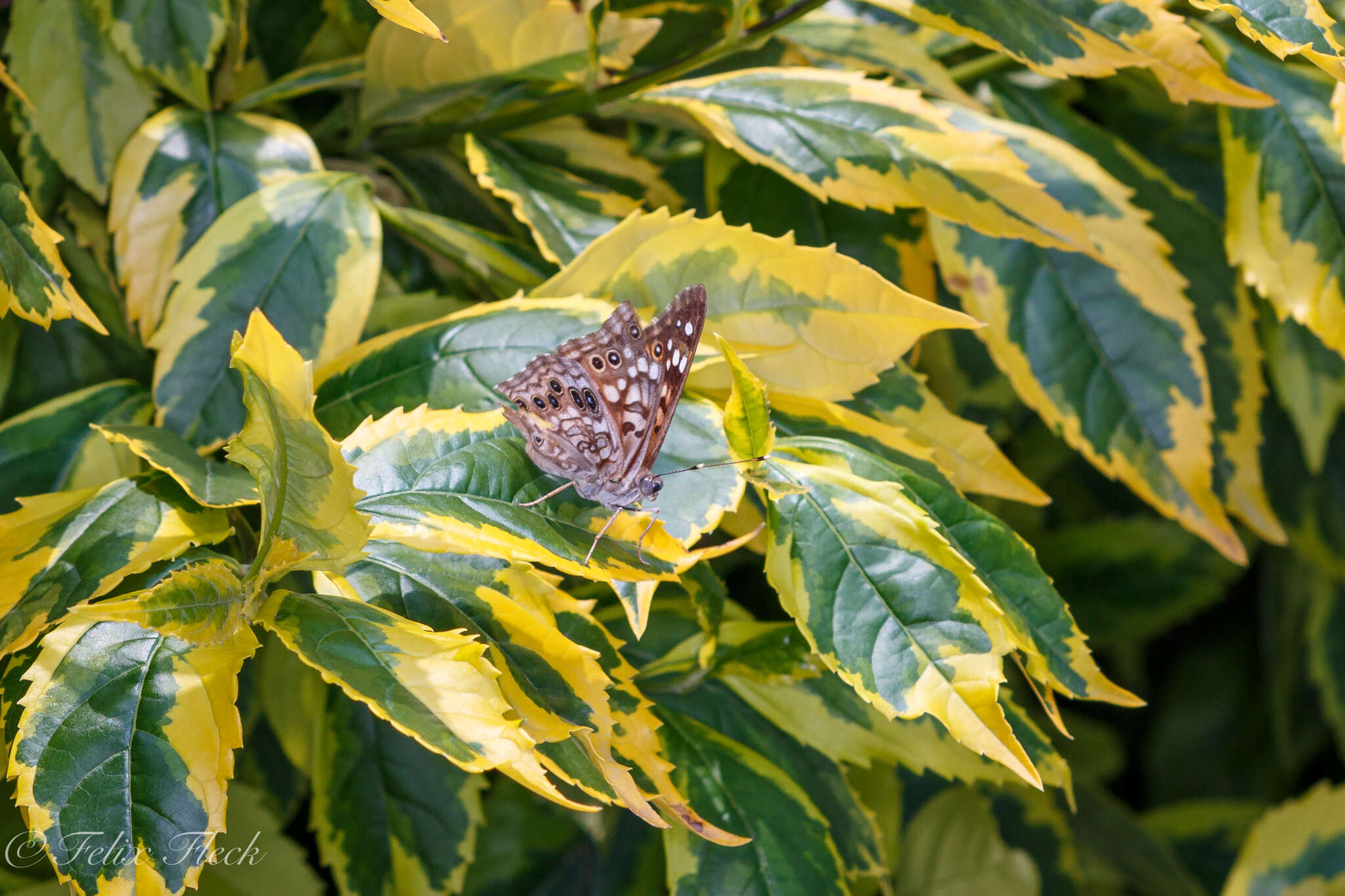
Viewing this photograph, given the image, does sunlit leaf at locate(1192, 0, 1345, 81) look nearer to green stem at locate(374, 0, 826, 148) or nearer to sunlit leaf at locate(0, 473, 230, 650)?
green stem at locate(374, 0, 826, 148)

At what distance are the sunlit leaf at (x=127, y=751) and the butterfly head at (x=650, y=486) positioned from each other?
196 mm

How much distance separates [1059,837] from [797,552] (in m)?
0.79

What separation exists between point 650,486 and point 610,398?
61mm

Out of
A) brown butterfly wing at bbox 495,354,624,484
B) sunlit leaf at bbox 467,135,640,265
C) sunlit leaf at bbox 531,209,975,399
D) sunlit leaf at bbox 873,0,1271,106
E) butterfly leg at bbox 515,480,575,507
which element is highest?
sunlit leaf at bbox 873,0,1271,106

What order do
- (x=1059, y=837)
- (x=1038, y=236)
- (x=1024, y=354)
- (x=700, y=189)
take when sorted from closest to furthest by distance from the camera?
1. (x=1038, y=236)
2. (x=1024, y=354)
3. (x=700, y=189)
4. (x=1059, y=837)

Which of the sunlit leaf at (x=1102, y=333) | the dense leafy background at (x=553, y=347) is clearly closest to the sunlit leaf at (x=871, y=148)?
the dense leafy background at (x=553, y=347)

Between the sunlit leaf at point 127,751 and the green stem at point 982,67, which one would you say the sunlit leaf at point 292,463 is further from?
the green stem at point 982,67

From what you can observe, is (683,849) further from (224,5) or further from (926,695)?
(224,5)

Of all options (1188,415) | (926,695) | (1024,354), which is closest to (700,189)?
(1024,354)

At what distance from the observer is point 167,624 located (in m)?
0.37

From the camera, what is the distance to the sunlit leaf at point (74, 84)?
23.6 inches

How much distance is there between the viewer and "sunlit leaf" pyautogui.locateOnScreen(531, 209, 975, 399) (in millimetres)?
515

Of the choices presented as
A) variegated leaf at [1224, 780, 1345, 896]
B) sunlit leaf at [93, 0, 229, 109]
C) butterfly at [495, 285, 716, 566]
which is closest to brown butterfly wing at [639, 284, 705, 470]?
butterfly at [495, 285, 716, 566]

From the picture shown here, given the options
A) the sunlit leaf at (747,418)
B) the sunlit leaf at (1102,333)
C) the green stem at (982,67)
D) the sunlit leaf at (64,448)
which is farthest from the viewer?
the green stem at (982,67)
